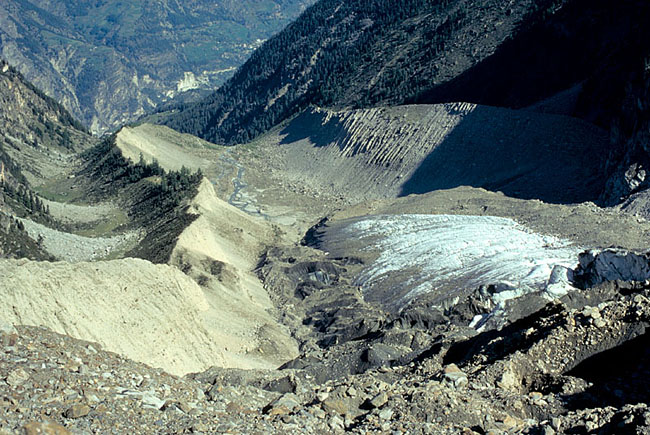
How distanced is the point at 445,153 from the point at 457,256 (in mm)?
25364

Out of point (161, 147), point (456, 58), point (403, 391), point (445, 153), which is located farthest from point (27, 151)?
point (403, 391)

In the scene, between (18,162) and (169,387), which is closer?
(169,387)

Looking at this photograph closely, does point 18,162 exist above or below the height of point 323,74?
below

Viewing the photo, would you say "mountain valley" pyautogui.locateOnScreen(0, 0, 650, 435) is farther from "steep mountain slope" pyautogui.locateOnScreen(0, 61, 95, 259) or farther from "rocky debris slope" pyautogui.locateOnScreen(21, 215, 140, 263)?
"steep mountain slope" pyautogui.locateOnScreen(0, 61, 95, 259)

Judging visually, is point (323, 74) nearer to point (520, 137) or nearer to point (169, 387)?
point (520, 137)

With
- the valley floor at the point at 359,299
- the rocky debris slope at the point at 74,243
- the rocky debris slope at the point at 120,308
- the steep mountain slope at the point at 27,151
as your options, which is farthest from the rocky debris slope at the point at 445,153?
the rocky debris slope at the point at 120,308

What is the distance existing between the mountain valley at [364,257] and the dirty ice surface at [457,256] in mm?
178

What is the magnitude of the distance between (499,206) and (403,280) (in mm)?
10778

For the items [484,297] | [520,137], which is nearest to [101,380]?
[484,297]

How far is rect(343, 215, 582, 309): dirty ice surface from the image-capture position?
31.6 m

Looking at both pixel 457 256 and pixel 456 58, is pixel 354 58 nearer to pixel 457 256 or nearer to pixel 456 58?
pixel 456 58

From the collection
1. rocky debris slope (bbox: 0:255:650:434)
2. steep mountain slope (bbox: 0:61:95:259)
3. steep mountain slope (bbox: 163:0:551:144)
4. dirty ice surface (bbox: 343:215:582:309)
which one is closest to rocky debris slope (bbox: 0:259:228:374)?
rocky debris slope (bbox: 0:255:650:434)

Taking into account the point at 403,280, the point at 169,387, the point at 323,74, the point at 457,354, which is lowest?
the point at 403,280

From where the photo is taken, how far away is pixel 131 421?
11.7m
